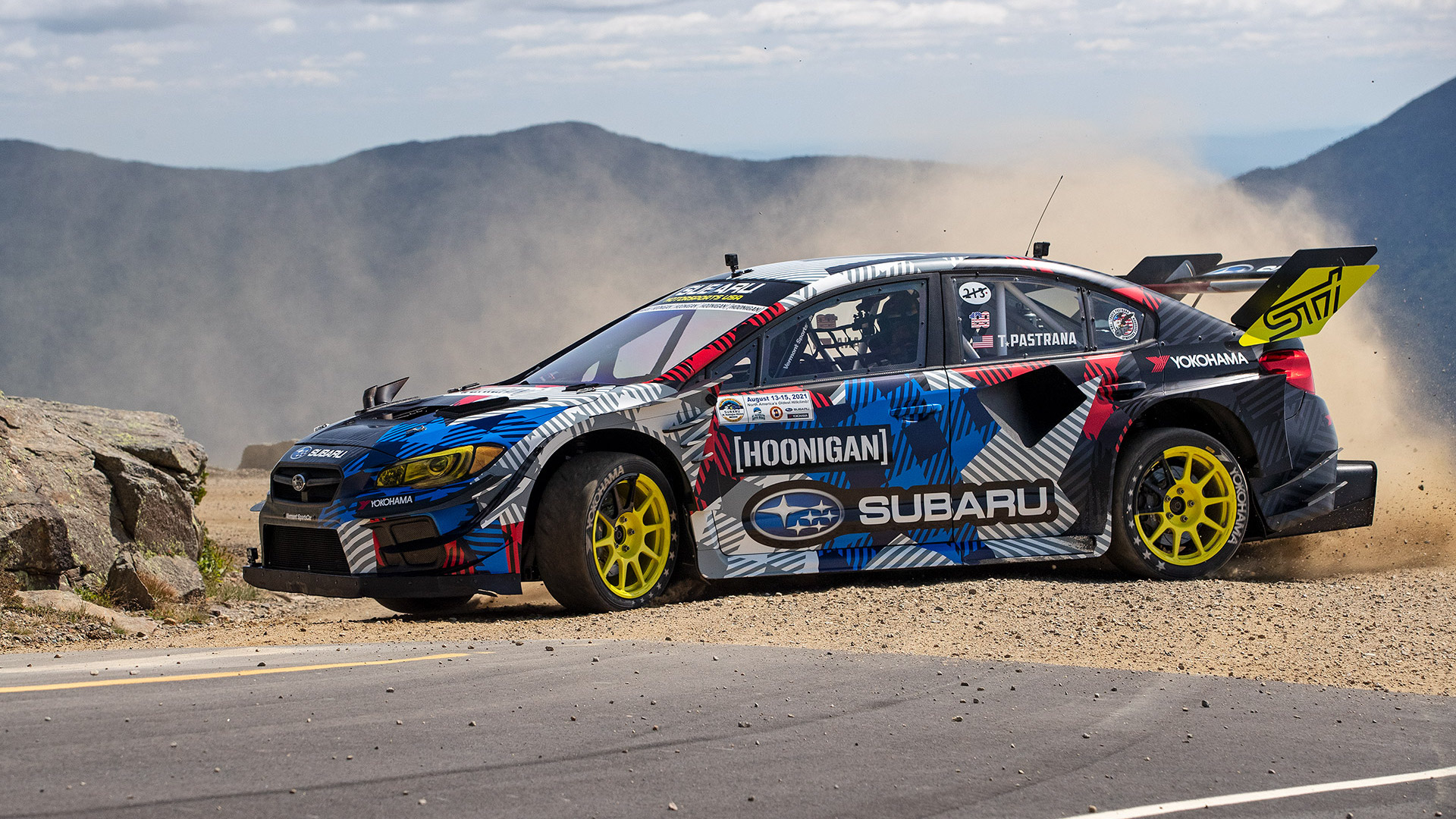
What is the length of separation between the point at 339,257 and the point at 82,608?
54135 mm

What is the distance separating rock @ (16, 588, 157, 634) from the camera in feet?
27.8

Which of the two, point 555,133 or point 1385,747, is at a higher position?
point 555,133

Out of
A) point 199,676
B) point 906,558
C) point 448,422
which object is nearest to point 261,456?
point 448,422

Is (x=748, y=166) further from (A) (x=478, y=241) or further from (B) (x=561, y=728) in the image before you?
(B) (x=561, y=728)

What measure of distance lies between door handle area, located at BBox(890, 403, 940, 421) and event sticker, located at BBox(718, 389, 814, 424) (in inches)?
19.4

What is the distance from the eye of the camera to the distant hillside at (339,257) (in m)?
54.8

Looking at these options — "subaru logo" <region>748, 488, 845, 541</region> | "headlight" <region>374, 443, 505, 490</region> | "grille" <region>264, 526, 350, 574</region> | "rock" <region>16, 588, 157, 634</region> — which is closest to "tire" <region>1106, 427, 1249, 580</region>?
"subaru logo" <region>748, 488, 845, 541</region>

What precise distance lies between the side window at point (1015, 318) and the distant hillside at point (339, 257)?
41797mm

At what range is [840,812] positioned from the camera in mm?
4270

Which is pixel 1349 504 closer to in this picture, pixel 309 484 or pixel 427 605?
pixel 427 605

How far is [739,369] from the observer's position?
8.05m

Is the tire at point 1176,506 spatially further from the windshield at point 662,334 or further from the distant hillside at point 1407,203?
the distant hillside at point 1407,203

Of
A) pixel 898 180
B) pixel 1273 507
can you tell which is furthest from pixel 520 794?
pixel 898 180

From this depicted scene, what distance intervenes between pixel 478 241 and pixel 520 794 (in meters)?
56.7
